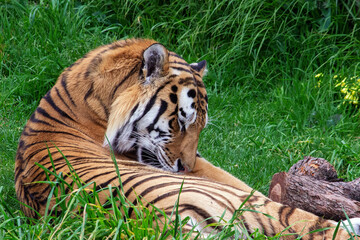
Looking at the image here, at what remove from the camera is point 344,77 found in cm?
605

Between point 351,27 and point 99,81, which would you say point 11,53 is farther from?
point 351,27

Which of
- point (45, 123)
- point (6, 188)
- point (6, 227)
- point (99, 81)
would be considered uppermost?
point (99, 81)

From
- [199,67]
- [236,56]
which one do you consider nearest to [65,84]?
[199,67]

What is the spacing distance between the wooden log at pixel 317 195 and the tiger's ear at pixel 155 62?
1.01m

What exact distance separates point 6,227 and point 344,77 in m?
4.20

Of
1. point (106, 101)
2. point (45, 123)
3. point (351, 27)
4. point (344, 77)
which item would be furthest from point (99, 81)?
point (351, 27)

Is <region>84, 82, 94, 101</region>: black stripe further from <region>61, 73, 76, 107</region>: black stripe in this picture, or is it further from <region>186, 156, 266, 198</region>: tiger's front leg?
<region>186, 156, 266, 198</region>: tiger's front leg

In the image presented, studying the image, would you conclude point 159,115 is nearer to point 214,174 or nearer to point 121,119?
point 121,119

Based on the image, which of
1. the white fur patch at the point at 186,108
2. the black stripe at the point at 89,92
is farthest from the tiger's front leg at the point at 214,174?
the black stripe at the point at 89,92

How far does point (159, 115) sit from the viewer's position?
3.76 meters

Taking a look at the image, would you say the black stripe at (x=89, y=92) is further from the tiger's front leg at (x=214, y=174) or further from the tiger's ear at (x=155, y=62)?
the tiger's front leg at (x=214, y=174)

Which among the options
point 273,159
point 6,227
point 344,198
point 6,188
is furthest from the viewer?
point 273,159

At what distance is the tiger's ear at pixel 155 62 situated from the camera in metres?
3.71

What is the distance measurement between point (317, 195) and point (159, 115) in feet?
3.66
